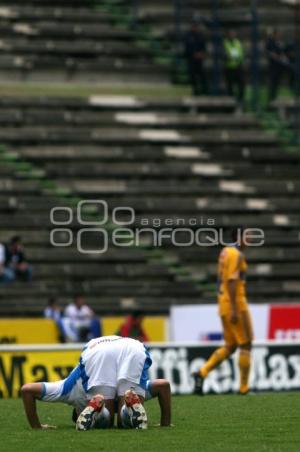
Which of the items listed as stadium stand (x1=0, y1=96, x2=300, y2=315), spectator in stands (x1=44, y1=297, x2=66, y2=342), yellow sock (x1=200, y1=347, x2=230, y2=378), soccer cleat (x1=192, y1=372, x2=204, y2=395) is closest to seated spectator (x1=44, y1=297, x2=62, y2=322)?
spectator in stands (x1=44, y1=297, x2=66, y2=342)

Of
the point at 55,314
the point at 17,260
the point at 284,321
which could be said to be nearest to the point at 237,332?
the point at 55,314

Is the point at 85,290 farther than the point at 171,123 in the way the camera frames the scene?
No

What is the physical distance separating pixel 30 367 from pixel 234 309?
12.8 feet

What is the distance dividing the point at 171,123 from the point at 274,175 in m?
2.56

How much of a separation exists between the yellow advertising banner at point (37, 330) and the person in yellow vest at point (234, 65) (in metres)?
9.50

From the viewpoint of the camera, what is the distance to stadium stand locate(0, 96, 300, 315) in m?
30.5

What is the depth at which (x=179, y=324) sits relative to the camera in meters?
28.5

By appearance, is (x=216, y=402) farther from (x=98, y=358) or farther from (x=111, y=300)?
(x=111, y=300)

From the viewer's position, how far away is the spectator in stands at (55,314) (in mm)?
27797

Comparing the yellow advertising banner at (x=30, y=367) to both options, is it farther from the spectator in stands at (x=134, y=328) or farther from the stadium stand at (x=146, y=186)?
the stadium stand at (x=146, y=186)

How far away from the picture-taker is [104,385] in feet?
47.2

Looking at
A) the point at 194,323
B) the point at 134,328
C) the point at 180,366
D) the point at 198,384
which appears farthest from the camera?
the point at 194,323

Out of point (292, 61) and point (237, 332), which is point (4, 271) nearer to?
point (237, 332)

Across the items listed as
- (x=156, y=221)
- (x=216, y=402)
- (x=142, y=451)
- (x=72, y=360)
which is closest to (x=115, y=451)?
(x=142, y=451)
